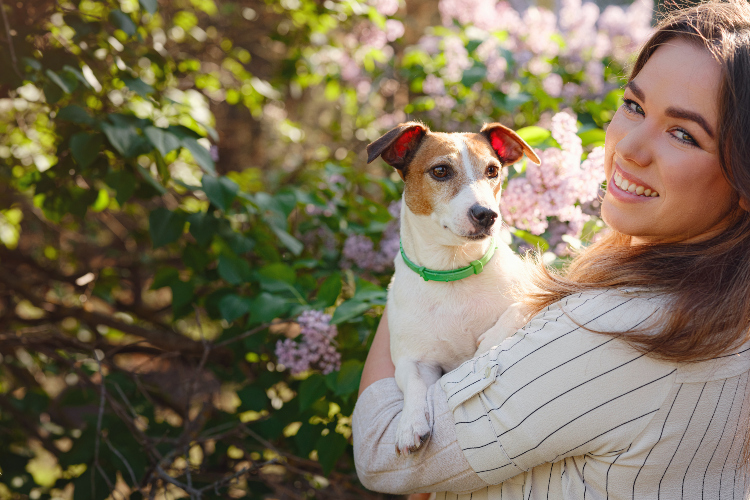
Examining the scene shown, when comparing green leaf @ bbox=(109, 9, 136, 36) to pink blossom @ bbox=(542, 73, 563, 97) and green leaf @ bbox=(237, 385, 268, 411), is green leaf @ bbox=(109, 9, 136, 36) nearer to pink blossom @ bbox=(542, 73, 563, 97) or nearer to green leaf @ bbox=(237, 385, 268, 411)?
green leaf @ bbox=(237, 385, 268, 411)

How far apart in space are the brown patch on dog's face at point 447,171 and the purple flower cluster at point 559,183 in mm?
109

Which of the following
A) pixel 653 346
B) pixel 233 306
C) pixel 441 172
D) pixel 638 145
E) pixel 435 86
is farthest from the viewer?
pixel 435 86

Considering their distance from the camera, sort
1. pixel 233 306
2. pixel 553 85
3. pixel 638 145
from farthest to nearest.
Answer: pixel 553 85
pixel 233 306
pixel 638 145

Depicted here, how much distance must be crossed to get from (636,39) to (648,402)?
2757 mm

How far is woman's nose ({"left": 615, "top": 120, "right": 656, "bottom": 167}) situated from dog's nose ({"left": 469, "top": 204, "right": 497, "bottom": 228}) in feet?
1.64

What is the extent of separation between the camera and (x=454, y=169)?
1854 millimetres

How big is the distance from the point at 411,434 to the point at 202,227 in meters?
1.30

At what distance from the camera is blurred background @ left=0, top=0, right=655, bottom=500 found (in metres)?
1.93

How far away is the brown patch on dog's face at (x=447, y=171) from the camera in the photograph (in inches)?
72.1

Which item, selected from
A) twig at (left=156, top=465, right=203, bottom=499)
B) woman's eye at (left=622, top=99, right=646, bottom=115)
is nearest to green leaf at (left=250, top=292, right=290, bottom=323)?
twig at (left=156, top=465, right=203, bottom=499)

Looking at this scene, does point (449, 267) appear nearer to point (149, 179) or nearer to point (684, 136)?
point (684, 136)

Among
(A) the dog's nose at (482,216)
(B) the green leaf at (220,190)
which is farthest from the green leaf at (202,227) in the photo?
(A) the dog's nose at (482,216)

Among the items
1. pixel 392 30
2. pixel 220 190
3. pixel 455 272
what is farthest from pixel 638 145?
pixel 392 30

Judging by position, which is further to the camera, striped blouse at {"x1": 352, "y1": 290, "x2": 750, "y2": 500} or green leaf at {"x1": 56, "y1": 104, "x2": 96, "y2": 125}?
green leaf at {"x1": 56, "y1": 104, "x2": 96, "y2": 125}
